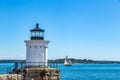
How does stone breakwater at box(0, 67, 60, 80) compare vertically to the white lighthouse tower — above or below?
below

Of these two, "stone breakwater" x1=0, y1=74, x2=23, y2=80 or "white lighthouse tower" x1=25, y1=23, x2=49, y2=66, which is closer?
"stone breakwater" x1=0, y1=74, x2=23, y2=80

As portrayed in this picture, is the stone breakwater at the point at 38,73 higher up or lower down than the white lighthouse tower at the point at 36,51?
lower down

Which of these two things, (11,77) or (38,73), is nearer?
(11,77)

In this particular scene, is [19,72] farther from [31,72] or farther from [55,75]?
[55,75]

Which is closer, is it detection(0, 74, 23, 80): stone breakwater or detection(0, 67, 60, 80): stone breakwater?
detection(0, 74, 23, 80): stone breakwater

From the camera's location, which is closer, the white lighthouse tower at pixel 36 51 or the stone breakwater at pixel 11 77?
the stone breakwater at pixel 11 77

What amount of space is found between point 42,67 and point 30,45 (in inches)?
70.5

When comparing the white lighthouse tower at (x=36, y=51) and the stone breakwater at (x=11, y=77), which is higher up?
the white lighthouse tower at (x=36, y=51)

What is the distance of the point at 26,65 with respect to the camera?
82.9ft

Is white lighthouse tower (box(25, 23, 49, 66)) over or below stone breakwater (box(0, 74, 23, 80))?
over

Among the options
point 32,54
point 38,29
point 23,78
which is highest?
point 38,29

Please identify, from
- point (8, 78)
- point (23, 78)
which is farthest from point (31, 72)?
point (8, 78)

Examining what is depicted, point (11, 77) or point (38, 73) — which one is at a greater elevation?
point (38, 73)

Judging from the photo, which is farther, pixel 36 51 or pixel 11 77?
pixel 36 51
